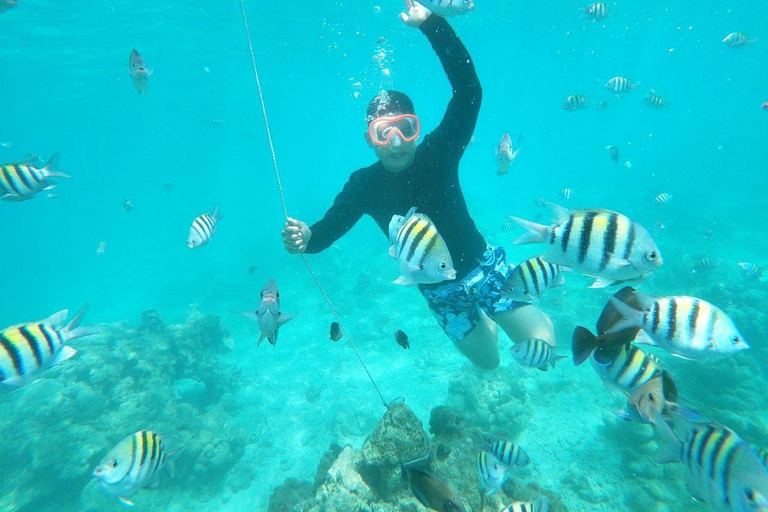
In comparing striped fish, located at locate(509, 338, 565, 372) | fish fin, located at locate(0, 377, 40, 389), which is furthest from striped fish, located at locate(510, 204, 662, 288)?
fish fin, located at locate(0, 377, 40, 389)

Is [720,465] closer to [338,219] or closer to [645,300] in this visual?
[645,300]

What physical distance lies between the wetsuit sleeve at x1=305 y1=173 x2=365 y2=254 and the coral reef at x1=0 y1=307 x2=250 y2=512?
6092 millimetres

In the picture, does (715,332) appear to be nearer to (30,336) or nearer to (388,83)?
(30,336)

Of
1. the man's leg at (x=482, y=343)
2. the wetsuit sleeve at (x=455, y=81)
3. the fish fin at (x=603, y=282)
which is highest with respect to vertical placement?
the wetsuit sleeve at (x=455, y=81)

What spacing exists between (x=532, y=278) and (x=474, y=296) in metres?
1.36

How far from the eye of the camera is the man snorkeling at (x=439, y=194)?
11.9 ft

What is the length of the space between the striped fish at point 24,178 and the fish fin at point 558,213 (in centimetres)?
500

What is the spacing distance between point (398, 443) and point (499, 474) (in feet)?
3.69

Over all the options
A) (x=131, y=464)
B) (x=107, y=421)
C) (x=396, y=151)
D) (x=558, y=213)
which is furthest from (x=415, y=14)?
(x=107, y=421)

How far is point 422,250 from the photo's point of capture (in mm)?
2201

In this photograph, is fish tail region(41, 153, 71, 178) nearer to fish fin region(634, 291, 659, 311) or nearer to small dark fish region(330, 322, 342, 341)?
small dark fish region(330, 322, 342, 341)

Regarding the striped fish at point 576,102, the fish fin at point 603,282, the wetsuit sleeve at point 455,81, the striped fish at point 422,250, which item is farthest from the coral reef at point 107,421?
the striped fish at point 576,102

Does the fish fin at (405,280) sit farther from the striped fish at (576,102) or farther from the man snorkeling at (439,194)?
the striped fish at (576,102)

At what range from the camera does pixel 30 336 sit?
2504 millimetres
